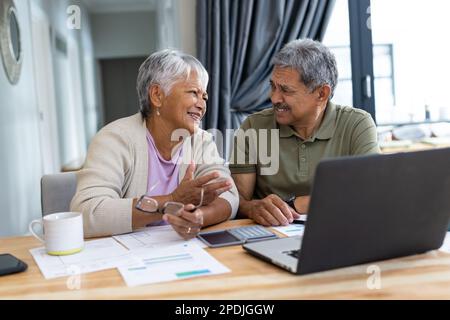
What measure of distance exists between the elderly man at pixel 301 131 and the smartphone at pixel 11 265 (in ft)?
2.88

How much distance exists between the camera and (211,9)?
2.93 m

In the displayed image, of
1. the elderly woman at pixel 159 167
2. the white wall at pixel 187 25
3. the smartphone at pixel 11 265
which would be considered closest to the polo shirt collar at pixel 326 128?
the elderly woman at pixel 159 167

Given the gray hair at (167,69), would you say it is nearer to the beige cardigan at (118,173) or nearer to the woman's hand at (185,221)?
the beige cardigan at (118,173)

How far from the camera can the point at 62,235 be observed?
3.59ft

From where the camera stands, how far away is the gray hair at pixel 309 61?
1772 millimetres

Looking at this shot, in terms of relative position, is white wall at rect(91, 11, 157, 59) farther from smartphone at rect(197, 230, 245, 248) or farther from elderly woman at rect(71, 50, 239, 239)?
smartphone at rect(197, 230, 245, 248)

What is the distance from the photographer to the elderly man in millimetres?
1775

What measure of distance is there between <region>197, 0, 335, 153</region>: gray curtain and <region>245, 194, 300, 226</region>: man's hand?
1.60 meters

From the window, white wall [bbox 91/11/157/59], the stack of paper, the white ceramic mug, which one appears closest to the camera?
the stack of paper

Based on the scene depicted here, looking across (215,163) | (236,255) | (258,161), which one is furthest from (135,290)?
Result: (258,161)

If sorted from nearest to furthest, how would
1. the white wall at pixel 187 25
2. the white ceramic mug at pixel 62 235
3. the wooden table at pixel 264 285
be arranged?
1. the wooden table at pixel 264 285
2. the white ceramic mug at pixel 62 235
3. the white wall at pixel 187 25

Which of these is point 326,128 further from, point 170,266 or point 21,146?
point 21,146

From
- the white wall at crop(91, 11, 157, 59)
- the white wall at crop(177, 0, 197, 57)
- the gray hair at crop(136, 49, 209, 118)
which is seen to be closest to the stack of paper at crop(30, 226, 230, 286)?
the gray hair at crop(136, 49, 209, 118)
